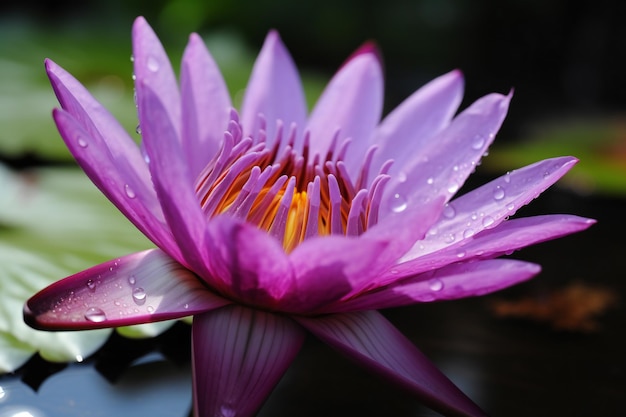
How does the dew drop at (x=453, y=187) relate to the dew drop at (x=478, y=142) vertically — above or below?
below

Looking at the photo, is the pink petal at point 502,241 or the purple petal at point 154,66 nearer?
the pink petal at point 502,241

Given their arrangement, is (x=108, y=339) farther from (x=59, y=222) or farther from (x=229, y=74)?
(x=229, y=74)

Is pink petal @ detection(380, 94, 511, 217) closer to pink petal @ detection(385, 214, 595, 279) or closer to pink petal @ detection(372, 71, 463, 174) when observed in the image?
pink petal @ detection(372, 71, 463, 174)

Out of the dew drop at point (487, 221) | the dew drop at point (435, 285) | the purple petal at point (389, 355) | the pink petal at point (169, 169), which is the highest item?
the pink petal at point (169, 169)

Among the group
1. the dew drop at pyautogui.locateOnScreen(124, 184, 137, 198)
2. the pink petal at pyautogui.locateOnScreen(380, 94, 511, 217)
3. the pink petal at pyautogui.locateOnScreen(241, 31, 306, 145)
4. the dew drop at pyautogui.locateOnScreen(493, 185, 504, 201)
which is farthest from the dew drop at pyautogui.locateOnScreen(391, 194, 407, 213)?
the dew drop at pyautogui.locateOnScreen(124, 184, 137, 198)

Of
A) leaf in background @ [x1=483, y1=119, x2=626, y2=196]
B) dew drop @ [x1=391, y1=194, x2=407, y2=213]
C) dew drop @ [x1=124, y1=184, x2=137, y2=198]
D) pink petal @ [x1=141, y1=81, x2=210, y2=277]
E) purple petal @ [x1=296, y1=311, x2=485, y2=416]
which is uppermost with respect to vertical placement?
pink petal @ [x1=141, y1=81, x2=210, y2=277]

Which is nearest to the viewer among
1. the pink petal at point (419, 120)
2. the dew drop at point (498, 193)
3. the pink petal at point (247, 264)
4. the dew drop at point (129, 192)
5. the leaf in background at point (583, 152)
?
the pink petal at point (247, 264)

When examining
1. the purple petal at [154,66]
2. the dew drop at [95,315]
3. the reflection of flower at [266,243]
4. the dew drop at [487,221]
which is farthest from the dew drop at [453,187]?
the dew drop at [95,315]

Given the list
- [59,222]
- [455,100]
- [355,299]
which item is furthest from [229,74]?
[355,299]

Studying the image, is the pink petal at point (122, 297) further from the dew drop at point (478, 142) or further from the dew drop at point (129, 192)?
the dew drop at point (478, 142)
